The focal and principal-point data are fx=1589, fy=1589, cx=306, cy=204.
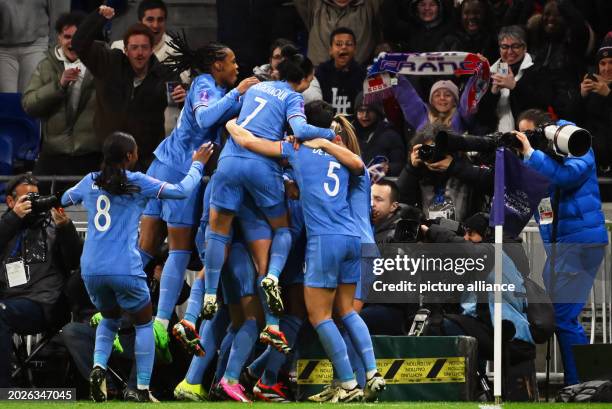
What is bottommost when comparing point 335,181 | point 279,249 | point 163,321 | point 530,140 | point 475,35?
point 163,321

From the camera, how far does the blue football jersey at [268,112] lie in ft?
38.1

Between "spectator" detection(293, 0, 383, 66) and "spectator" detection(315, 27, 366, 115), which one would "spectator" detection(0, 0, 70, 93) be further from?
"spectator" detection(315, 27, 366, 115)

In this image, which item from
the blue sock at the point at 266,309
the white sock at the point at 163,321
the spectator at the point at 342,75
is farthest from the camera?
the spectator at the point at 342,75

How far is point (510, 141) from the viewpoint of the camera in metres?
11.0

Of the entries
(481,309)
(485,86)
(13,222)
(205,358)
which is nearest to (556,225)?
(481,309)

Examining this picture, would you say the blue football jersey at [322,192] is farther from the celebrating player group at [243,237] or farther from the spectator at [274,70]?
the spectator at [274,70]

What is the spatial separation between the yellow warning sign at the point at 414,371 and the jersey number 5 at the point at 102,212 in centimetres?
191

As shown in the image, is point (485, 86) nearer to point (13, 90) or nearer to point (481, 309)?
point (481, 309)

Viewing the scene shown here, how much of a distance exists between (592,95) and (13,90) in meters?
5.94

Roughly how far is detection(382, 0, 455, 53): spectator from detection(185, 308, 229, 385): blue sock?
4406mm

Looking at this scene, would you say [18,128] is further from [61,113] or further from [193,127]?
[193,127]

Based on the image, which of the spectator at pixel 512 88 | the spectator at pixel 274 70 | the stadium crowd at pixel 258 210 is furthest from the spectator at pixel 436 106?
the spectator at pixel 274 70

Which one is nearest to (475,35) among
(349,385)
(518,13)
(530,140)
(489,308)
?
(518,13)

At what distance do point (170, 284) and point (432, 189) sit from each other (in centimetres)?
231
